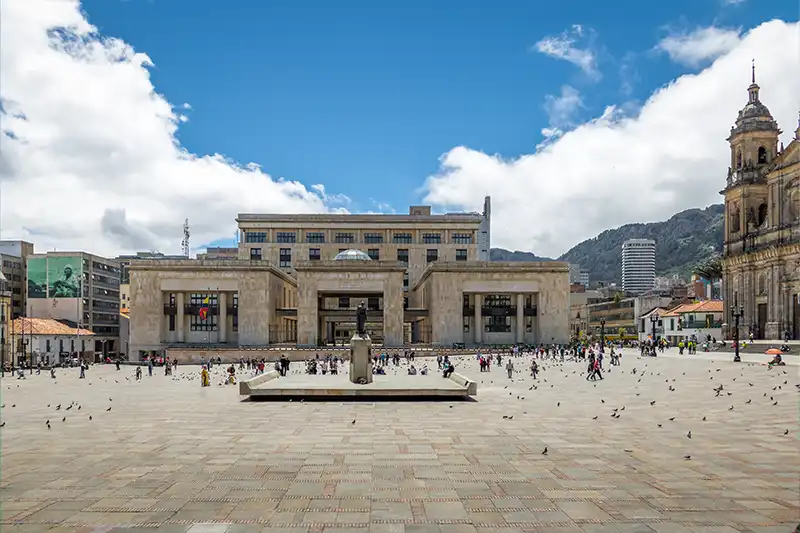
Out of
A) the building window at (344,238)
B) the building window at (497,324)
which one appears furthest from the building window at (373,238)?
the building window at (497,324)

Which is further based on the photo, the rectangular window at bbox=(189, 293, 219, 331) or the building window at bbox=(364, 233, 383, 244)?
the building window at bbox=(364, 233, 383, 244)

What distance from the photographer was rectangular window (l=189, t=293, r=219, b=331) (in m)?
83.5

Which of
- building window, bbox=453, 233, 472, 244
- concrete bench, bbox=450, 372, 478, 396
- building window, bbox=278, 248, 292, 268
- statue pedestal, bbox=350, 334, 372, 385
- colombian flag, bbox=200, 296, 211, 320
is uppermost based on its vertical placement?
building window, bbox=453, 233, 472, 244

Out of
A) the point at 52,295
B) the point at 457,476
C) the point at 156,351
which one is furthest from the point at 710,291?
the point at 457,476

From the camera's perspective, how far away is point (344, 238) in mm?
109562

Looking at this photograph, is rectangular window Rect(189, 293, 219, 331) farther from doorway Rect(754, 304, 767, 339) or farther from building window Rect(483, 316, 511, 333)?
doorway Rect(754, 304, 767, 339)

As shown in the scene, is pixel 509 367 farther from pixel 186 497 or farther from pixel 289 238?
pixel 289 238

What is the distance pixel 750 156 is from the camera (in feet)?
268

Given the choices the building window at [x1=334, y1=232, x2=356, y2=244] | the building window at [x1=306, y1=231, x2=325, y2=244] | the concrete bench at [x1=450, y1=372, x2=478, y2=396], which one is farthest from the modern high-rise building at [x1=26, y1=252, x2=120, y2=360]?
the concrete bench at [x1=450, y1=372, x2=478, y2=396]

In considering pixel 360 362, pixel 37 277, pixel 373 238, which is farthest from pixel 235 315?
Result: pixel 360 362

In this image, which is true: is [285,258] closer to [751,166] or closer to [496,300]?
[496,300]

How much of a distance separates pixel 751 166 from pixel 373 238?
56483 mm

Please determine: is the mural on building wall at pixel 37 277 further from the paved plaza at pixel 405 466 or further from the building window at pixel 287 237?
the paved plaza at pixel 405 466

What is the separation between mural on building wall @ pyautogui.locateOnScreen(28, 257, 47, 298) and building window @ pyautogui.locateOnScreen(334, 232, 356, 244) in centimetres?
4424
